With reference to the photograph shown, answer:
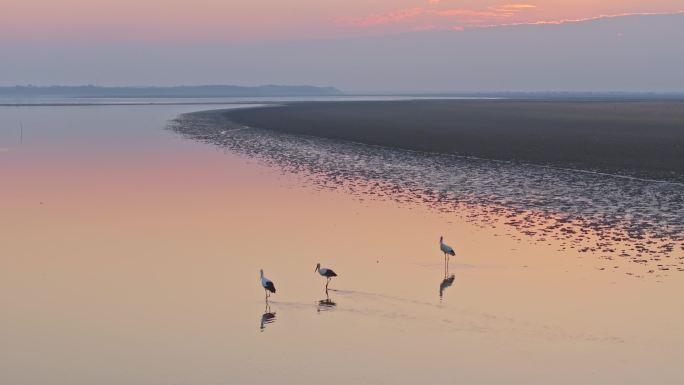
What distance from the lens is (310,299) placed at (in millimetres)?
18469

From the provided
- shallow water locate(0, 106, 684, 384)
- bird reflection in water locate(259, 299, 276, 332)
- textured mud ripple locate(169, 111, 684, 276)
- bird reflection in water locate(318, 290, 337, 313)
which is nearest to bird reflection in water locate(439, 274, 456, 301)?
shallow water locate(0, 106, 684, 384)

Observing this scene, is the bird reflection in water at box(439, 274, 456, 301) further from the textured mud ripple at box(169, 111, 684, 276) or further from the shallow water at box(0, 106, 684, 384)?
the textured mud ripple at box(169, 111, 684, 276)

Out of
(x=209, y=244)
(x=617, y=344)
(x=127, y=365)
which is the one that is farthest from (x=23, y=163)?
(x=617, y=344)

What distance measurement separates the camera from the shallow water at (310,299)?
45.8 ft

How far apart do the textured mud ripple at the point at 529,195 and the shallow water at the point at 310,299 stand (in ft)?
2.00

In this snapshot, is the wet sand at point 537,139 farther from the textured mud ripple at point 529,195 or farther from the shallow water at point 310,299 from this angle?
the shallow water at point 310,299

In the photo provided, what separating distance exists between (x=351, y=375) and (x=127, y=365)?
3724 mm

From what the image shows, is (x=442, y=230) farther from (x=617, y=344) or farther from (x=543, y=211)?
(x=617, y=344)

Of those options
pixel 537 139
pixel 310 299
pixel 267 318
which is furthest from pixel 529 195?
pixel 537 139

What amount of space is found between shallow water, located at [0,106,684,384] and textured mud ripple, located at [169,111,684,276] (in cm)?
61

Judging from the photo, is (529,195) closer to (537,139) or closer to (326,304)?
(326,304)

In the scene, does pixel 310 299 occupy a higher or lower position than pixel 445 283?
lower

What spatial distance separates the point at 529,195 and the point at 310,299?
17.6m

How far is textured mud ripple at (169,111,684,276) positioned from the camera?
24078 millimetres
